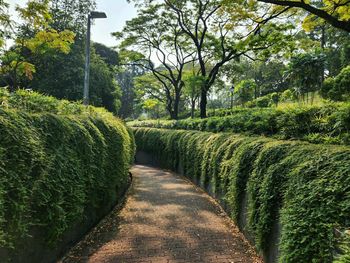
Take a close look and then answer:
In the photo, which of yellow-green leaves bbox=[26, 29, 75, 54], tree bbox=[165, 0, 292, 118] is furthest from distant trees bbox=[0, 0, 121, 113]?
tree bbox=[165, 0, 292, 118]

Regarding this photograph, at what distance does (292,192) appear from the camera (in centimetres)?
295

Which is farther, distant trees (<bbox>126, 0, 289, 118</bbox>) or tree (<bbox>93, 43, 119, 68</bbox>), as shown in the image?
tree (<bbox>93, 43, 119, 68</bbox>)

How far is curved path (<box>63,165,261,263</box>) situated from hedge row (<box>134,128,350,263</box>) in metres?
0.41

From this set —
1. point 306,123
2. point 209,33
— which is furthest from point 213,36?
point 306,123

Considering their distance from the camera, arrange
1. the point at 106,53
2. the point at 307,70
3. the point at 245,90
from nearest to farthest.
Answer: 1. the point at 307,70
2. the point at 245,90
3. the point at 106,53

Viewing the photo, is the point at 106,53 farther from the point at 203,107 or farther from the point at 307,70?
the point at 307,70

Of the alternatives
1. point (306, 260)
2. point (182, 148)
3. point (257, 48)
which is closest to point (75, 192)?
point (306, 260)

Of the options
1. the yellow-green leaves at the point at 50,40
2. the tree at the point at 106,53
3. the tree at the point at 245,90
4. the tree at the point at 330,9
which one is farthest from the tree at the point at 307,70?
the tree at the point at 106,53

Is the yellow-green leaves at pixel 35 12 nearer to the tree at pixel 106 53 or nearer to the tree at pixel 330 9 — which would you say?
the tree at pixel 330 9

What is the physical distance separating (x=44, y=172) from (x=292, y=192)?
2.61 m

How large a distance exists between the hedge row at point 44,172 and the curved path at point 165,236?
584 millimetres

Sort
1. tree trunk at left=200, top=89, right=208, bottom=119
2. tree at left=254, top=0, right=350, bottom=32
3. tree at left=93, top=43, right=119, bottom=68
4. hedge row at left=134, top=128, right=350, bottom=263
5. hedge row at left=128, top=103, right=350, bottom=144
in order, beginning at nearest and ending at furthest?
hedge row at left=134, top=128, right=350, bottom=263
hedge row at left=128, top=103, right=350, bottom=144
tree at left=254, top=0, right=350, bottom=32
tree trunk at left=200, top=89, right=208, bottom=119
tree at left=93, top=43, right=119, bottom=68

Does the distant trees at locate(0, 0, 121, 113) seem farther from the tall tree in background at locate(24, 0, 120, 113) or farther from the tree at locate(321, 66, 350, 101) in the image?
the tree at locate(321, 66, 350, 101)

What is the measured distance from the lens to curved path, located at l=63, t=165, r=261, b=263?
4062 millimetres
